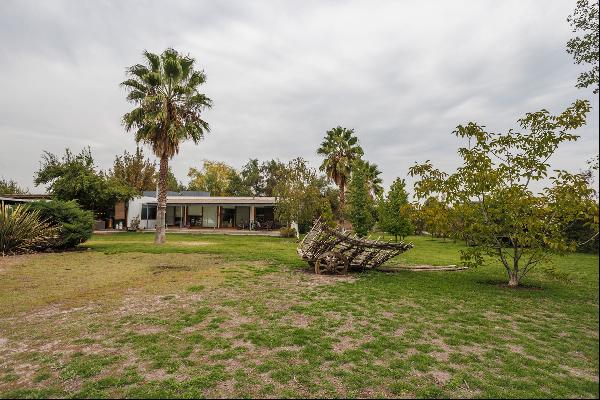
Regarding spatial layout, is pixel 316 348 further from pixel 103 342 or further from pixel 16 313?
pixel 16 313

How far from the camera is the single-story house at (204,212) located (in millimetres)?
35906

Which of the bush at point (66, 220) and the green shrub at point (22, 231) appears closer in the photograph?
the green shrub at point (22, 231)

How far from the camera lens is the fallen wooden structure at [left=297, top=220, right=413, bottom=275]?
10852mm

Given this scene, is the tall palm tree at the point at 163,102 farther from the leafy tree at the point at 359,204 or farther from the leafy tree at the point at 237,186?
the leafy tree at the point at 237,186

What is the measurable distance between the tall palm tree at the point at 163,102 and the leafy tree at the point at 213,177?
3970cm

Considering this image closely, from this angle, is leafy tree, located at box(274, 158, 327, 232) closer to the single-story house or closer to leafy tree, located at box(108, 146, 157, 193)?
the single-story house

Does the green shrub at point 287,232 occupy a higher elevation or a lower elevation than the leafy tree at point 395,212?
lower

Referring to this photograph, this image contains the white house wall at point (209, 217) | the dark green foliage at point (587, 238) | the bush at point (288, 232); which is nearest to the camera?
the dark green foliage at point (587, 238)

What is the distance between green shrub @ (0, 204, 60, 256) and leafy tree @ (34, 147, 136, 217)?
546 inches

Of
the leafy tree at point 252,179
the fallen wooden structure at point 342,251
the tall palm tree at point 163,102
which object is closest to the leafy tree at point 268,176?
the leafy tree at point 252,179

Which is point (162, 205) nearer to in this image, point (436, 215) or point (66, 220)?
point (66, 220)

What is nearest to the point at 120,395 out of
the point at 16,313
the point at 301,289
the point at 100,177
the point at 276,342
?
the point at 276,342

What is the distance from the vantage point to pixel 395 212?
24.5 meters

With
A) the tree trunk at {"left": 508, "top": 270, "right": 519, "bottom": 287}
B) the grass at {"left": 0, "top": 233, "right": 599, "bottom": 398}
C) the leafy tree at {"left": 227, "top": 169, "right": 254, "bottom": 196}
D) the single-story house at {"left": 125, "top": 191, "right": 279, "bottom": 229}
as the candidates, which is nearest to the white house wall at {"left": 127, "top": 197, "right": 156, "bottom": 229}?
the single-story house at {"left": 125, "top": 191, "right": 279, "bottom": 229}
